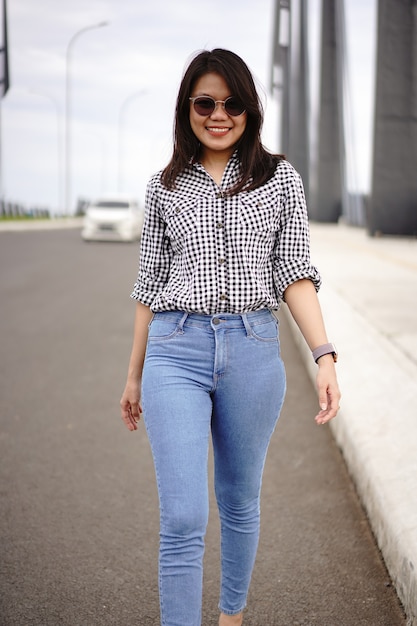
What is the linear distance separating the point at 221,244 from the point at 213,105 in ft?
1.44

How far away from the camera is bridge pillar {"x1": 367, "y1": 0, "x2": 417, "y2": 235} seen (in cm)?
2239

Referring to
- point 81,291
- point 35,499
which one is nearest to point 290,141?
point 81,291

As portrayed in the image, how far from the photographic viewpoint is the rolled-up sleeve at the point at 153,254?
8.05ft

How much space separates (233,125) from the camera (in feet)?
7.99

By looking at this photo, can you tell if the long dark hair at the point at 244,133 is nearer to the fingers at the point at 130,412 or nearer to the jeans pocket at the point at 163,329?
the jeans pocket at the point at 163,329

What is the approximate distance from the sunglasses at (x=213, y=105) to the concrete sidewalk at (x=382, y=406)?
163cm

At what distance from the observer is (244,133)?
98.8 inches

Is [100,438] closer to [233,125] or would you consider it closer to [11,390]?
[11,390]

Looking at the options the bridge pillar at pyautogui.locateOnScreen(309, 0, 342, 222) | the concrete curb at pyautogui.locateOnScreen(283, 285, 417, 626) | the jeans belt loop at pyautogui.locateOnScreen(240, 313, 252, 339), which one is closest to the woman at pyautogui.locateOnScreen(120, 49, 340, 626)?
the jeans belt loop at pyautogui.locateOnScreen(240, 313, 252, 339)

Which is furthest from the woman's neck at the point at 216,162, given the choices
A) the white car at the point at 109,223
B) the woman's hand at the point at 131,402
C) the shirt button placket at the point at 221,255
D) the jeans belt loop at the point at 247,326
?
the white car at the point at 109,223

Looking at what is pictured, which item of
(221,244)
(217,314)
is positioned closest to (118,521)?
(217,314)

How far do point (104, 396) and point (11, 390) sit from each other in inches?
29.2

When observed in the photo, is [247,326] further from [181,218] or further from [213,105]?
[213,105]

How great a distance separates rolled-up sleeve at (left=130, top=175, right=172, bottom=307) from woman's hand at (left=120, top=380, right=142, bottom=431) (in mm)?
292
